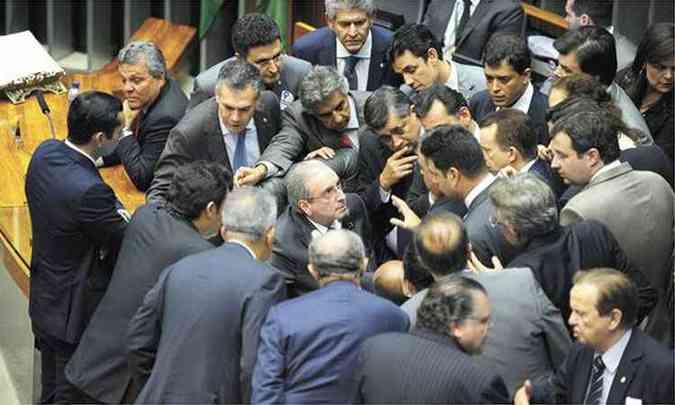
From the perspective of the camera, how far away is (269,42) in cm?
671

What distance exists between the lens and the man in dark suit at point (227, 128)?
20.2ft

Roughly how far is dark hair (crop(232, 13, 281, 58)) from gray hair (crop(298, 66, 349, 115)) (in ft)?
1.87

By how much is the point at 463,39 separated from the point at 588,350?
320 centimetres

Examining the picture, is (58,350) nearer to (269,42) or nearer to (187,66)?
(269,42)

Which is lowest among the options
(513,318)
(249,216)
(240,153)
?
(240,153)

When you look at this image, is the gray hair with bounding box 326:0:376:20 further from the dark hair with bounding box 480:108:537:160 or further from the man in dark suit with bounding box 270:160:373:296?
the man in dark suit with bounding box 270:160:373:296

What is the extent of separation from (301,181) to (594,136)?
3.42 ft

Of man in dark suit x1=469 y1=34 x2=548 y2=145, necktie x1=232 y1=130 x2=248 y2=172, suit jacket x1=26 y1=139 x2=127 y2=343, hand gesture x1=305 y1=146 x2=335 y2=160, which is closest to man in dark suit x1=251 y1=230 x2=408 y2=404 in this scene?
suit jacket x1=26 y1=139 x2=127 y2=343

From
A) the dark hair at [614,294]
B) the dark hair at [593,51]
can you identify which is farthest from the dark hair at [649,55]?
the dark hair at [614,294]

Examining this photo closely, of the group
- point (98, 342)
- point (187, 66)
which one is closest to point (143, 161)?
point (98, 342)

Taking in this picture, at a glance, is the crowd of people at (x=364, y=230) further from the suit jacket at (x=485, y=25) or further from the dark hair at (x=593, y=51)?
the suit jacket at (x=485, y=25)

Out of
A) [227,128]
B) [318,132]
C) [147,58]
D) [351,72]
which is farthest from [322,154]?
[351,72]

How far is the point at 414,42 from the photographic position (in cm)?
664

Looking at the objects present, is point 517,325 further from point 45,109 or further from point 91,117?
point 45,109
